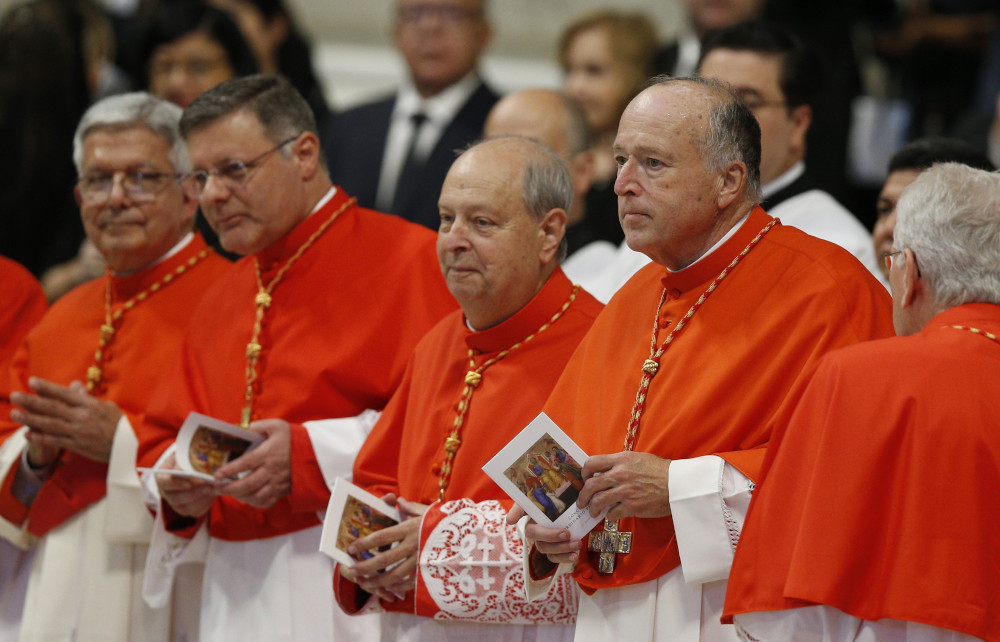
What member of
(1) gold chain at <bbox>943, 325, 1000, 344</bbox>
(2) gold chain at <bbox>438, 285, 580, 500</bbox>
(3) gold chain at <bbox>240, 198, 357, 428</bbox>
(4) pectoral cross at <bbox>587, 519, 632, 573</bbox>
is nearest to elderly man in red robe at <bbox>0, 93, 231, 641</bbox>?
(3) gold chain at <bbox>240, 198, 357, 428</bbox>

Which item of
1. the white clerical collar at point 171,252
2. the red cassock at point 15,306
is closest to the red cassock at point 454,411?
the white clerical collar at point 171,252

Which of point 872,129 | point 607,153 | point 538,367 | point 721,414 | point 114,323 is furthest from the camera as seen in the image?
point 872,129

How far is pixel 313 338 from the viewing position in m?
4.67

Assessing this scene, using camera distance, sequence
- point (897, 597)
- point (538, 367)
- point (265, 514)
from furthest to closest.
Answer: point (265, 514) → point (538, 367) → point (897, 597)

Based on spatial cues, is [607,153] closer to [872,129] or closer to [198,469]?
[872,129]

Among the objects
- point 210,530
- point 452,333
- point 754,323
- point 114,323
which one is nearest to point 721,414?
point 754,323

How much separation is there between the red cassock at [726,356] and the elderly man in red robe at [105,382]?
1.97 m

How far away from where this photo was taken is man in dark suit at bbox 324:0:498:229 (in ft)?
22.0

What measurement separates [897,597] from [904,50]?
5.64 meters

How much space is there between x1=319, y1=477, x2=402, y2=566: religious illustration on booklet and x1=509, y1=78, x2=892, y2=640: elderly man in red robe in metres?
0.58

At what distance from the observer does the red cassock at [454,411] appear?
3967mm

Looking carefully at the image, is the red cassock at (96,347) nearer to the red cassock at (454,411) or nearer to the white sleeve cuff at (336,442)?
the white sleeve cuff at (336,442)

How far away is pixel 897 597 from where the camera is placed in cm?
291

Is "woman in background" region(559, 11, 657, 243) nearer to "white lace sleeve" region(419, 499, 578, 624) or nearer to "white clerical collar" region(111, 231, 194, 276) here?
A: "white clerical collar" region(111, 231, 194, 276)
